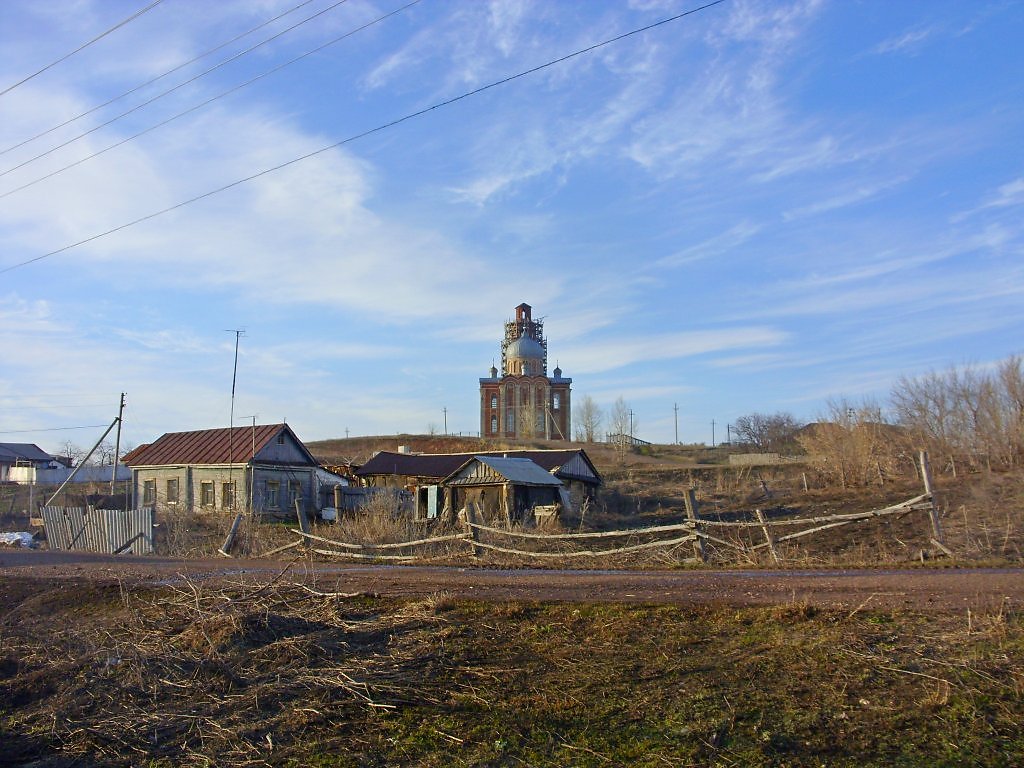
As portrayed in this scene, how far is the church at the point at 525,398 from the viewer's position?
92250 mm

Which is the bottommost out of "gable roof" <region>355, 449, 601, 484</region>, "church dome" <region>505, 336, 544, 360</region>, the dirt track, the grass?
the grass

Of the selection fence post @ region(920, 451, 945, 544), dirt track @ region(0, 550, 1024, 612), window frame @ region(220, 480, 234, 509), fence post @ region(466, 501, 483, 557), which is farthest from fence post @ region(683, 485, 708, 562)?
window frame @ region(220, 480, 234, 509)

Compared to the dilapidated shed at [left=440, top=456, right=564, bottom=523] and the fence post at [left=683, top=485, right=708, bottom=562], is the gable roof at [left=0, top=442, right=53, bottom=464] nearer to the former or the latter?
the dilapidated shed at [left=440, top=456, right=564, bottom=523]

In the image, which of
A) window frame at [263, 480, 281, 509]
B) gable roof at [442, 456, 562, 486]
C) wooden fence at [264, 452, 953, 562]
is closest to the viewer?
wooden fence at [264, 452, 953, 562]

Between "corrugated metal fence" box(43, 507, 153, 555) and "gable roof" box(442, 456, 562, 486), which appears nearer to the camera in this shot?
"corrugated metal fence" box(43, 507, 153, 555)

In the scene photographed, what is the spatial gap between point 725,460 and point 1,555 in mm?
68969

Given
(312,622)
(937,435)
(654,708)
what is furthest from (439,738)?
(937,435)

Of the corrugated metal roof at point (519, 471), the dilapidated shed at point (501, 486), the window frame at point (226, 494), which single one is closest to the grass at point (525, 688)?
the dilapidated shed at point (501, 486)

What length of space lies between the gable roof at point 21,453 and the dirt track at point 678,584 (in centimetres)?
7560

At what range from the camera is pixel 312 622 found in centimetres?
970

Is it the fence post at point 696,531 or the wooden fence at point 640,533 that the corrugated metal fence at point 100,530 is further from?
the fence post at point 696,531

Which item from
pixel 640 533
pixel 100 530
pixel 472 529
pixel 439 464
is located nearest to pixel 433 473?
pixel 439 464

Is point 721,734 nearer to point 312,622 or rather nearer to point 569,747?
point 569,747

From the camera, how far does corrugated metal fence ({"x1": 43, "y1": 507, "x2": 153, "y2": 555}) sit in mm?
25719
